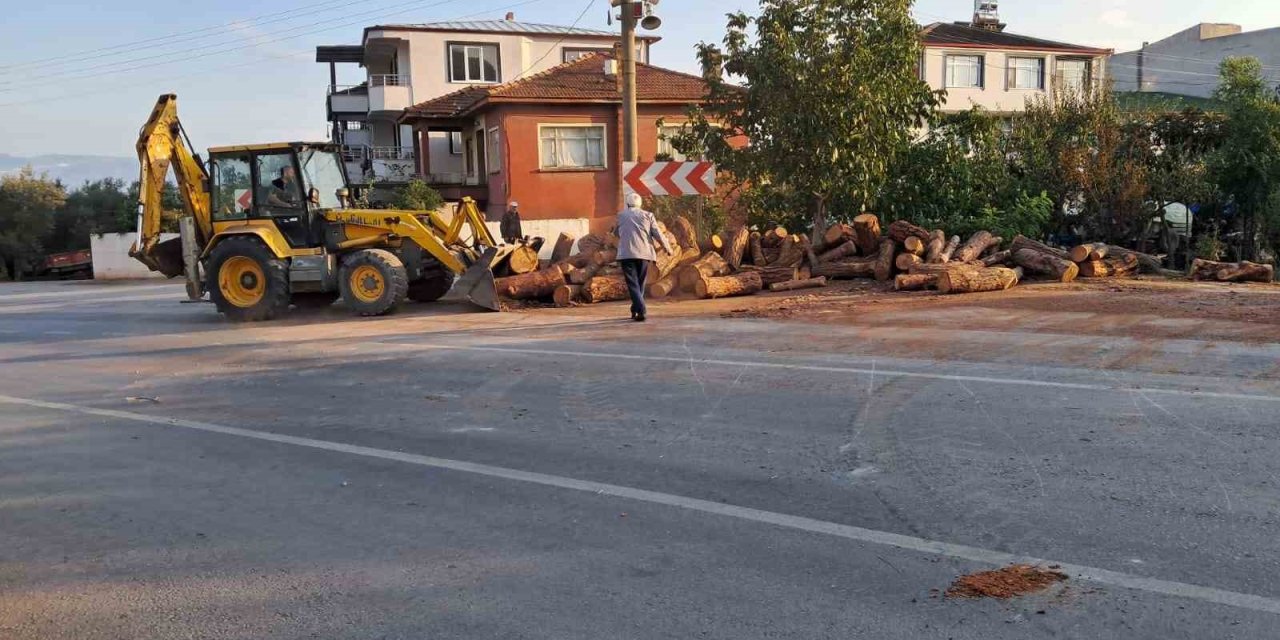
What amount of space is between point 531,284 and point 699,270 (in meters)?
2.63

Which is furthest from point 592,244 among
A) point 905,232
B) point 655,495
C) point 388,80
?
point 388,80

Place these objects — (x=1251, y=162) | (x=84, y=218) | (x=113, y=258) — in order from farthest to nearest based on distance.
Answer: (x=84, y=218) → (x=113, y=258) → (x=1251, y=162)

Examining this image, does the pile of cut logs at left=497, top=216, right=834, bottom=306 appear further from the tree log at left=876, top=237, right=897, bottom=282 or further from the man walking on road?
the man walking on road

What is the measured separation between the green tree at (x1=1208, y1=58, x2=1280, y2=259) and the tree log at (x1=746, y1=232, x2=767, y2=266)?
27.6 feet

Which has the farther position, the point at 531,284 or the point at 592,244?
the point at 592,244

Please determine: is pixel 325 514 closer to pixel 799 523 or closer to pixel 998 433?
pixel 799 523

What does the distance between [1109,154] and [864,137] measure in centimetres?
465

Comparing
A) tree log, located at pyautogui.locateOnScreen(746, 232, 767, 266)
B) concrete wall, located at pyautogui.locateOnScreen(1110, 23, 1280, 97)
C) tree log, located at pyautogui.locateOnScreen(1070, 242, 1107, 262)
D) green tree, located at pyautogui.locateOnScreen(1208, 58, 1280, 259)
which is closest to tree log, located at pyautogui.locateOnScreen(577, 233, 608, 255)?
tree log, located at pyautogui.locateOnScreen(746, 232, 767, 266)

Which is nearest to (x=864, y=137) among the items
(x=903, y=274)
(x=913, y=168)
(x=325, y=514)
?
(x=913, y=168)

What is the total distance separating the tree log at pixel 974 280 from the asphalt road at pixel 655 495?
3929 mm

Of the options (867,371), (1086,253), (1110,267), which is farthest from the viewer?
(1110,267)

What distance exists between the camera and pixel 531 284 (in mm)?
14703

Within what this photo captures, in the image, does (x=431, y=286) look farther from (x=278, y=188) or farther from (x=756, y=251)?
(x=756, y=251)

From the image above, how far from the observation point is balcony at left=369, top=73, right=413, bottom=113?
40094 mm
